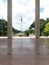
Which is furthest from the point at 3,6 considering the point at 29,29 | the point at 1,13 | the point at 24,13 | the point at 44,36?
the point at 44,36

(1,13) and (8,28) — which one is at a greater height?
(1,13)

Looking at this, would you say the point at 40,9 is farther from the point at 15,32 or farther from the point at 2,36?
the point at 2,36

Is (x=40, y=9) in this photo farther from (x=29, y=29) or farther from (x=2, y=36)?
(x=2, y=36)

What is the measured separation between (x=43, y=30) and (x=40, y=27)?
0.41 m

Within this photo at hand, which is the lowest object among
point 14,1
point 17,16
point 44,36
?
point 44,36

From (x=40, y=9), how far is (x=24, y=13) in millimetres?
1267

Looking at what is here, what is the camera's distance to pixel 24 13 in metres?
14.6

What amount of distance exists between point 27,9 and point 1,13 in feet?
6.44

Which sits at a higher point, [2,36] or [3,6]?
[3,6]

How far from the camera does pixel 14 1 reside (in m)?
14.3

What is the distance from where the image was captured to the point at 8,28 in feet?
44.0

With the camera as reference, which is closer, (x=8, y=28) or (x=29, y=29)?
(x=8, y=28)

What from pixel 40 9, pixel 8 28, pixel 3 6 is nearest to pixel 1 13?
pixel 3 6

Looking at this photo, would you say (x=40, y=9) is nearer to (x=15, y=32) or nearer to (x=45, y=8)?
(x=45, y=8)
